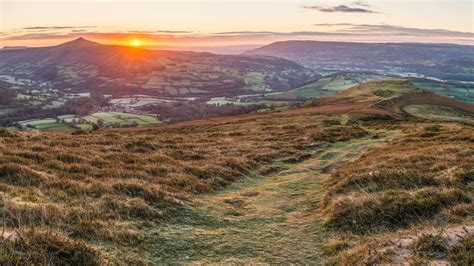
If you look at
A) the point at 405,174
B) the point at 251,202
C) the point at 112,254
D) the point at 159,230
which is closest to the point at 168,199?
the point at 159,230

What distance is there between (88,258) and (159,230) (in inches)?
124

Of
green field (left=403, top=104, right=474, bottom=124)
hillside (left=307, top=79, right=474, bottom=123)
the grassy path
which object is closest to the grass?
the grassy path

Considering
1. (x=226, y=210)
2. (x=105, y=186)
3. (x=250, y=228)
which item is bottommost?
(x=226, y=210)

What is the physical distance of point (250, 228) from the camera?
36.9 feet

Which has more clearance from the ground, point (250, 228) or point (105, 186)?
point (105, 186)

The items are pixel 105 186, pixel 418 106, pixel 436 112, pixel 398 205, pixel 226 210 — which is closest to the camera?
pixel 398 205

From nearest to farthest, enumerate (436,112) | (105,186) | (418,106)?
1. (105,186)
2. (436,112)
3. (418,106)

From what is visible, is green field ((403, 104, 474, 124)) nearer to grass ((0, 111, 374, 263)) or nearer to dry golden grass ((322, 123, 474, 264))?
grass ((0, 111, 374, 263))

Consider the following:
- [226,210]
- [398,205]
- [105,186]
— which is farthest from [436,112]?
[105,186]

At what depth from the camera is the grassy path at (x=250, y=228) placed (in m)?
9.20

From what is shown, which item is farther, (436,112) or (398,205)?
(436,112)

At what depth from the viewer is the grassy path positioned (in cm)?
920

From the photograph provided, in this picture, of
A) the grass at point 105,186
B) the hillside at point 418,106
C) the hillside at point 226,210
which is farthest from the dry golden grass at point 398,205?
the hillside at point 418,106

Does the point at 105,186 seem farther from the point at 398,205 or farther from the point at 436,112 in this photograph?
the point at 436,112
